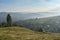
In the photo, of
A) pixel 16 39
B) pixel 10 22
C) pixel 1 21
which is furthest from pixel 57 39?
pixel 1 21

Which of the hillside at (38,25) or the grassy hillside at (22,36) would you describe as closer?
the grassy hillside at (22,36)

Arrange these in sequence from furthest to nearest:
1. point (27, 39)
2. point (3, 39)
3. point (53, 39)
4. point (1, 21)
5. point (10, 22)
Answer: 1. point (1, 21)
2. point (10, 22)
3. point (53, 39)
4. point (27, 39)
5. point (3, 39)

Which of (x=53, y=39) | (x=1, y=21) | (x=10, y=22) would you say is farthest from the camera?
(x=1, y=21)

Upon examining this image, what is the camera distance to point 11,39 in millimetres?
15938

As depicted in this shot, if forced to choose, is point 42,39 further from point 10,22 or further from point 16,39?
point 10,22

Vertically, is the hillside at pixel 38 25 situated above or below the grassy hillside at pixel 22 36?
below

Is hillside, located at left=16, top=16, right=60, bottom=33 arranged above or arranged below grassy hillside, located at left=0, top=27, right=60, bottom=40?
below

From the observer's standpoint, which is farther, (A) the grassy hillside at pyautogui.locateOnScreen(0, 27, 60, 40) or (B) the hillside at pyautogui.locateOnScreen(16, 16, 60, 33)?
(B) the hillside at pyautogui.locateOnScreen(16, 16, 60, 33)

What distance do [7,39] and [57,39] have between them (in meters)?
6.73

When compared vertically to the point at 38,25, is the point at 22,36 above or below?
above

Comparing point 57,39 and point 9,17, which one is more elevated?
point 9,17

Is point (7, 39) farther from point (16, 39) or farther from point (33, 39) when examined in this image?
point (33, 39)

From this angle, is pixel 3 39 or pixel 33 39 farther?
pixel 33 39

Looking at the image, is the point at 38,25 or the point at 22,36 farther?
the point at 38,25
